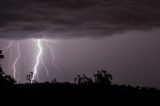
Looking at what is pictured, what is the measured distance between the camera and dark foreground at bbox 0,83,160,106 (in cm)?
3350

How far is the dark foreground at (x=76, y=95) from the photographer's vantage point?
110 feet

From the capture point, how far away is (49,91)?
36531 millimetres

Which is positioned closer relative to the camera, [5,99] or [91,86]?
[5,99]

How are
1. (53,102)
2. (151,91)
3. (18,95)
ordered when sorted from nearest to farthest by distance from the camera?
(53,102), (18,95), (151,91)

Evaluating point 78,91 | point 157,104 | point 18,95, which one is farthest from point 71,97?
point 157,104

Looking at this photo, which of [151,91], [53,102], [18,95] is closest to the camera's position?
[53,102]

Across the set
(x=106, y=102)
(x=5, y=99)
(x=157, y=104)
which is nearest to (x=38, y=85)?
(x=5, y=99)

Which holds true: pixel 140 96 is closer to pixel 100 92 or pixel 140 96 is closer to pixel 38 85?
pixel 100 92

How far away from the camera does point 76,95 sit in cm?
3512

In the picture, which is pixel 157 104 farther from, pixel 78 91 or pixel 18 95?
pixel 18 95

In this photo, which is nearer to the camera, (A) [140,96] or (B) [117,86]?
(A) [140,96]

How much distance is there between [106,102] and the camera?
111ft

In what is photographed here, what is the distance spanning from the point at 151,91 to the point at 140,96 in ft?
9.39

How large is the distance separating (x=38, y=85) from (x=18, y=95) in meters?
4.61
